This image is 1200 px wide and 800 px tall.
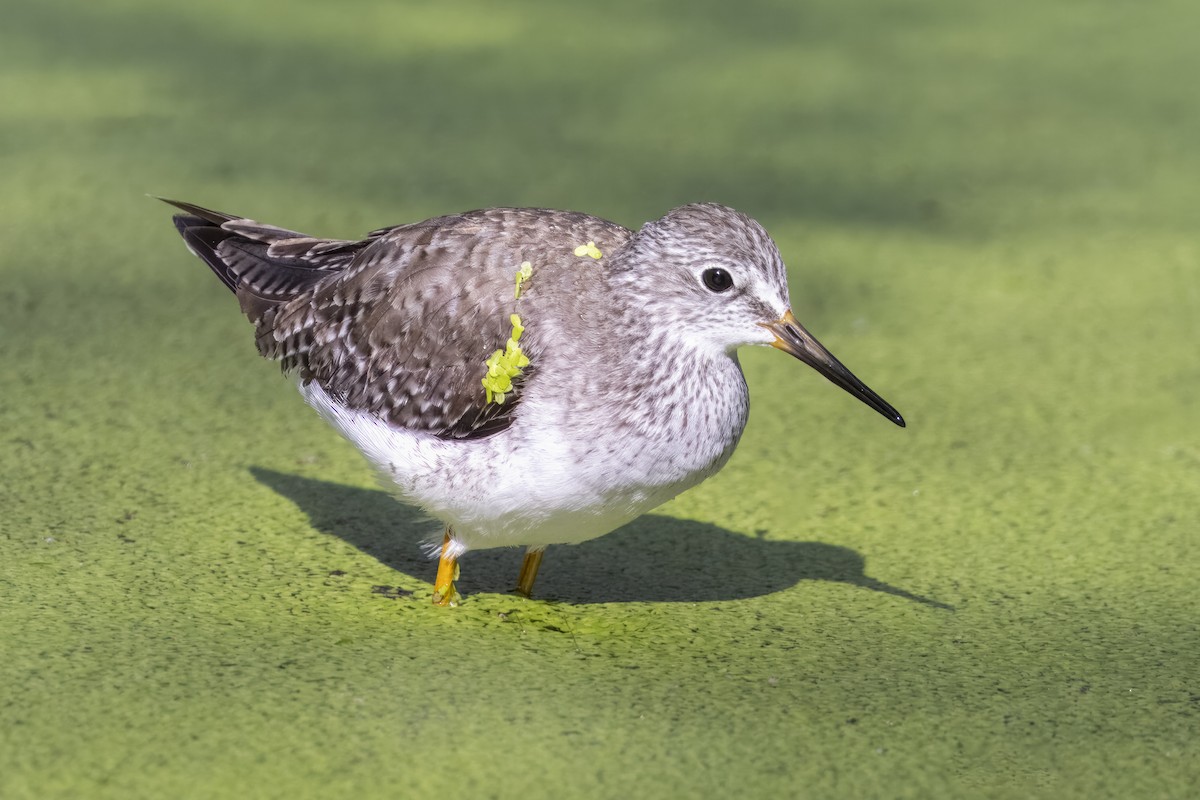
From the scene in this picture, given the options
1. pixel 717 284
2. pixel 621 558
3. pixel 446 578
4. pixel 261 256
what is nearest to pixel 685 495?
pixel 621 558

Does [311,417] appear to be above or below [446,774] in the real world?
above

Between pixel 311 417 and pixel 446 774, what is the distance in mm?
1972

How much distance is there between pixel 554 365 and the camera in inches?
136

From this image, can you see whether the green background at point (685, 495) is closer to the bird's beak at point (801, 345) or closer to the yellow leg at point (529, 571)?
the yellow leg at point (529, 571)

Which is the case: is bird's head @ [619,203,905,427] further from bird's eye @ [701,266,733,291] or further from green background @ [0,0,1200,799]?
green background @ [0,0,1200,799]

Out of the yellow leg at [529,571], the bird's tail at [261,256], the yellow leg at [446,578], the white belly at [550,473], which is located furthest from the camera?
the bird's tail at [261,256]

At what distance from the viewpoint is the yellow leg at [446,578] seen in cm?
372

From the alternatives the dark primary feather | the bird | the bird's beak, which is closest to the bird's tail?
the dark primary feather

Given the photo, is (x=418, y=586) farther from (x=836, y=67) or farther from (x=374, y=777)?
(x=836, y=67)

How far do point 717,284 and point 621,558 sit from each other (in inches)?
37.3

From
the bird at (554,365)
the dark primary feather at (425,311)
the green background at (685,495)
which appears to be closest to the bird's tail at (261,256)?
the dark primary feather at (425,311)

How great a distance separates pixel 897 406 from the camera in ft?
15.7

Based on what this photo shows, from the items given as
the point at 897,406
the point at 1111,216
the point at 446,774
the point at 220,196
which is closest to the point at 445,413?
the point at 446,774

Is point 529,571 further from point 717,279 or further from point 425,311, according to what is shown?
point 717,279
